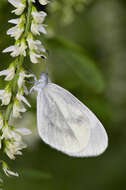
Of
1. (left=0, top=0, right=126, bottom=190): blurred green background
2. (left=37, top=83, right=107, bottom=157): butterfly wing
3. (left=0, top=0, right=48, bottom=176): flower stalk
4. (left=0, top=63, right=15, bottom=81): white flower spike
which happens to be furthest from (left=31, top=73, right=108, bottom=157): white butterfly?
(left=0, top=0, right=126, bottom=190): blurred green background

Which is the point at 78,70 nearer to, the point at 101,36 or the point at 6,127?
the point at 6,127

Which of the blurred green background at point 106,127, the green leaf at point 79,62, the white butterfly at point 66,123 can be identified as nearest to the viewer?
the white butterfly at point 66,123

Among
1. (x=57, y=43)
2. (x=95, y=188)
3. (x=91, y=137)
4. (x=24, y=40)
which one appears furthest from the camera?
(x=95, y=188)

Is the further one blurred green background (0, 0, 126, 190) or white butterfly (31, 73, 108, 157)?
blurred green background (0, 0, 126, 190)

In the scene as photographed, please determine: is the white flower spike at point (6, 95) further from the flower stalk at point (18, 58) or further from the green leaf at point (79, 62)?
the green leaf at point (79, 62)

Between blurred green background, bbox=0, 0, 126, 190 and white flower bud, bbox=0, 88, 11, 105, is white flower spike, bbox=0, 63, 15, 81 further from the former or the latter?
blurred green background, bbox=0, 0, 126, 190

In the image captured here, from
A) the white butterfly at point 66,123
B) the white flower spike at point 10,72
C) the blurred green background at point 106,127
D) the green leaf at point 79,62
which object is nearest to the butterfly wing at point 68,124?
the white butterfly at point 66,123

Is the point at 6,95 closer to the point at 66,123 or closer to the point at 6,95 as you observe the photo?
the point at 6,95

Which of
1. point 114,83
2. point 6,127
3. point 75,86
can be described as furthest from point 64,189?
point 6,127
